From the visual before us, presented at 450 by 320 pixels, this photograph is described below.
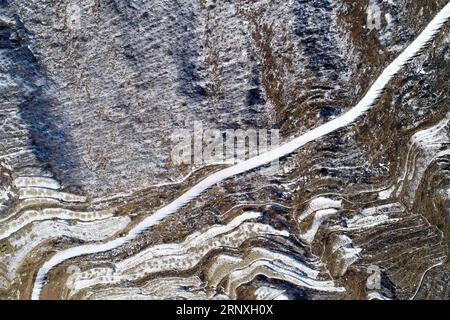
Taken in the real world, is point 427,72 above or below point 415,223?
above

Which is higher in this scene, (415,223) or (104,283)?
(415,223)

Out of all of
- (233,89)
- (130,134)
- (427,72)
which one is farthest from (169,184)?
(427,72)

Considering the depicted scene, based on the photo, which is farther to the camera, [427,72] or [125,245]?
[125,245]

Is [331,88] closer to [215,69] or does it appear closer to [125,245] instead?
[215,69]

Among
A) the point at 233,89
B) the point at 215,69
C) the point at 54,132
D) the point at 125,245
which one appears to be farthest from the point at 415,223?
the point at 54,132

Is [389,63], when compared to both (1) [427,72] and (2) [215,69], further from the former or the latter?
(2) [215,69]
